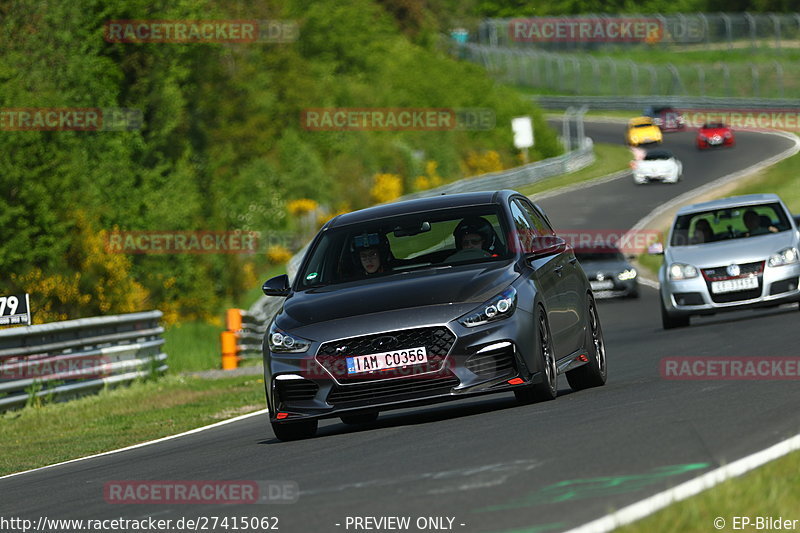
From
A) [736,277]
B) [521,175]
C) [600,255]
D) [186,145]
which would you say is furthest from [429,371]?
[521,175]

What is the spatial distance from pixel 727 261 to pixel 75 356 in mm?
8366

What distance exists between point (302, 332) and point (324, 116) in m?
72.8

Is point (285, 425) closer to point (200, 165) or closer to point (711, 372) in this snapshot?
point (711, 372)

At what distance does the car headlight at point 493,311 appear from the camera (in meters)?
10.5

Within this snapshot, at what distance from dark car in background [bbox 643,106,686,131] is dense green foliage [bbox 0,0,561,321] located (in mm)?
8133

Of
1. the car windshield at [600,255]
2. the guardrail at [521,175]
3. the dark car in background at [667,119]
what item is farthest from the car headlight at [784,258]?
the dark car in background at [667,119]

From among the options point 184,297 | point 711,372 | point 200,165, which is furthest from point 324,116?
point 711,372

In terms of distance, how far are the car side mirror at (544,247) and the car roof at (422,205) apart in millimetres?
431

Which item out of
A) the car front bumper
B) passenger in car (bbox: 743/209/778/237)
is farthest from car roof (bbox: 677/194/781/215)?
the car front bumper

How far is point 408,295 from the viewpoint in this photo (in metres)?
10.7

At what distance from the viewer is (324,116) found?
8300 centimetres

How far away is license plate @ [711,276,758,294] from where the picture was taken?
20.0 metres
